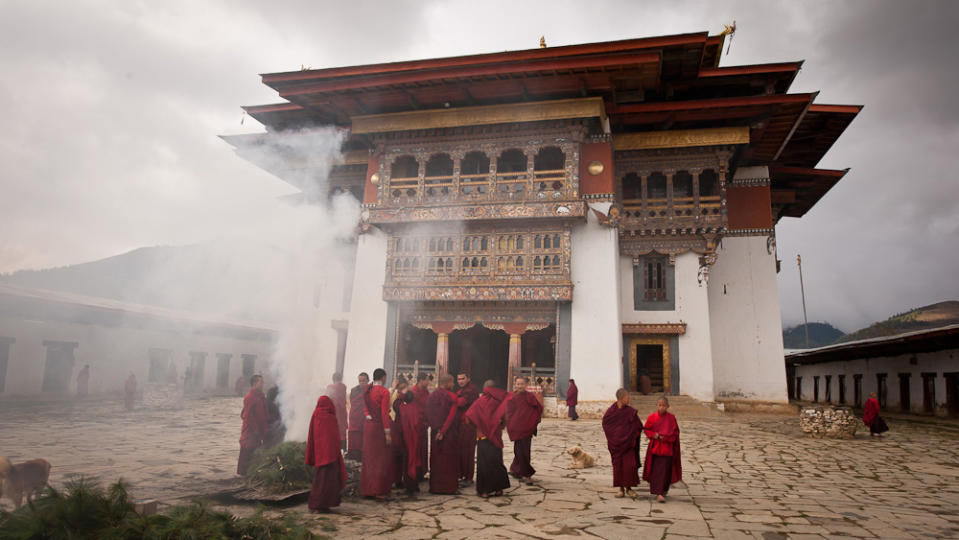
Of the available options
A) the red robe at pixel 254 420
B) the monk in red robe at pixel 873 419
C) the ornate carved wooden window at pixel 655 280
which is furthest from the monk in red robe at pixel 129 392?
the monk in red robe at pixel 873 419

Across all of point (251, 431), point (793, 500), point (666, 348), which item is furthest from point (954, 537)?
point (666, 348)

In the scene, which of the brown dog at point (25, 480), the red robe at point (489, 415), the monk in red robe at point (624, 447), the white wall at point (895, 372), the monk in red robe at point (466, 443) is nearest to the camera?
the brown dog at point (25, 480)

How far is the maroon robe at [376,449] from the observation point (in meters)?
6.49

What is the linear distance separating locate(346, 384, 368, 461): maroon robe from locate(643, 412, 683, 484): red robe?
3.91 m

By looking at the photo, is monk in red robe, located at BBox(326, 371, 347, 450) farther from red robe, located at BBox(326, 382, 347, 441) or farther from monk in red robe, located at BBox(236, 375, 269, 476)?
monk in red robe, located at BBox(236, 375, 269, 476)

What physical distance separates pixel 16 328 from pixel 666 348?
19359 millimetres

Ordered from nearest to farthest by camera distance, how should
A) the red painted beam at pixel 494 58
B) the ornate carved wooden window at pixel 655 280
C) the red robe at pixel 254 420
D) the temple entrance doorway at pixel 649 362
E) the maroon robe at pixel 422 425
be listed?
1. the maroon robe at pixel 422 425
2. the red robe at pixel 254 420
3. the red painted beam at pixel 494 58
4. the temple entrance doorway at pixel 649 362
5. the ornate carved wooden window at pixel 655 280

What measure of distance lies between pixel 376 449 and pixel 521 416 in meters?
2.05

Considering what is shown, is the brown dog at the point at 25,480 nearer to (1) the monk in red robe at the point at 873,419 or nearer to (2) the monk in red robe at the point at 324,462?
(2) the monk in red robe at the point at 324,462

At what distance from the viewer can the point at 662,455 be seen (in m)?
6.54

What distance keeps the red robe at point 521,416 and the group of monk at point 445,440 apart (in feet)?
0.04

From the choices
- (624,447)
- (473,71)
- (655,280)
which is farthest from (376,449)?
(655,280)

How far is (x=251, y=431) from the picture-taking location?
7.30 metres

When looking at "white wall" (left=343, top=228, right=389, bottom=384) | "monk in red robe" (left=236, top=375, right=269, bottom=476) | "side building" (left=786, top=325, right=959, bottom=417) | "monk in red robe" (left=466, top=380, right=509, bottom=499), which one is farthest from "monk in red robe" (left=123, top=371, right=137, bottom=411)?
"side building" (left=786, top=325, right=959, bottom=417)
